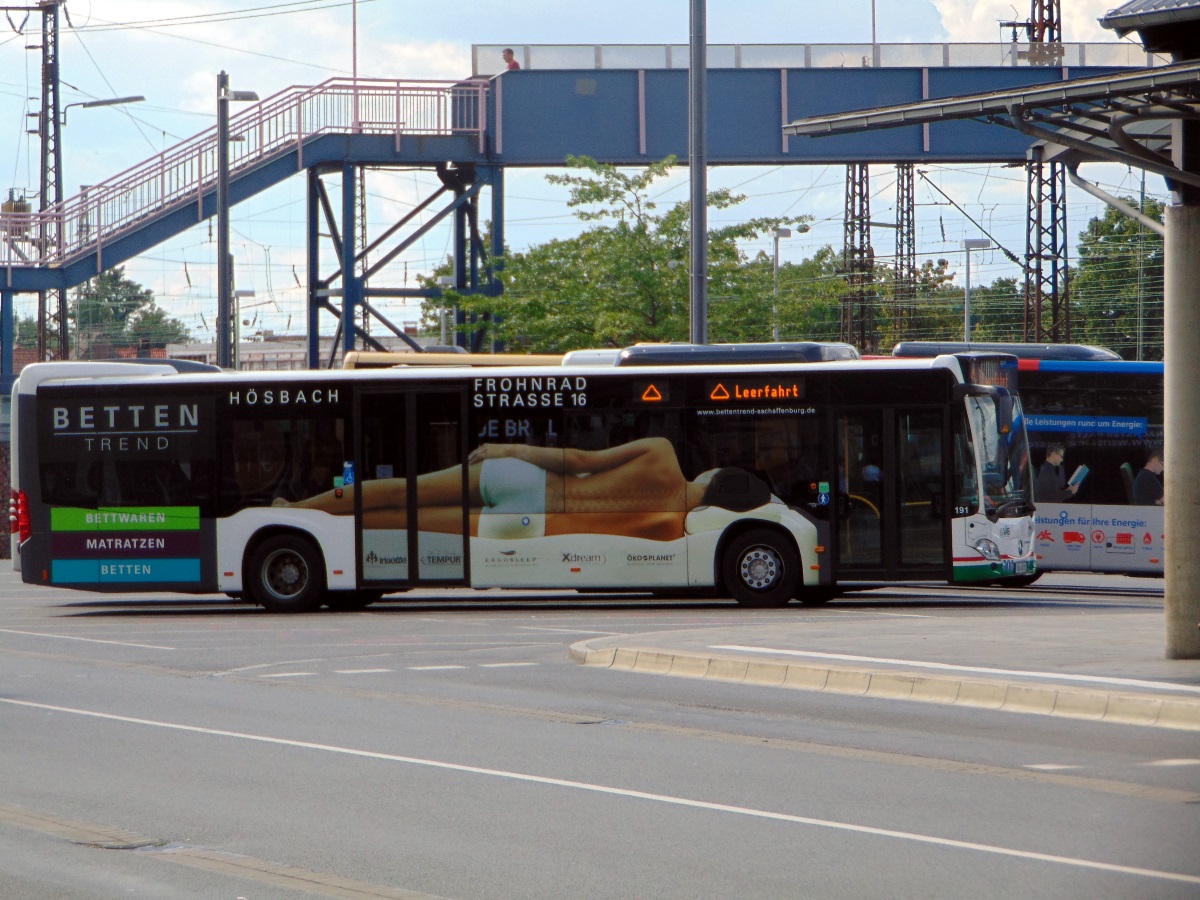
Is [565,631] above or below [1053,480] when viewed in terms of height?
below

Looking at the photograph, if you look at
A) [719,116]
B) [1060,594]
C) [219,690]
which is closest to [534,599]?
[1060,594]

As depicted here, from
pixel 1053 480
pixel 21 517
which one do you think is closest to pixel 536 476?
pixel 21 517

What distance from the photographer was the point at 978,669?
12.5 m

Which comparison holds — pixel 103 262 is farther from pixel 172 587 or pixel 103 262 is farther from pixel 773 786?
pixel 773 786

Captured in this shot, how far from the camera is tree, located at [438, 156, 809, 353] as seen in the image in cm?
3203

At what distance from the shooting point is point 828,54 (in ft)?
105

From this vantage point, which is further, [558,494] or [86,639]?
[558,494]

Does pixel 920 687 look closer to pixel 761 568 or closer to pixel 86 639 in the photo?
pixel 761 568

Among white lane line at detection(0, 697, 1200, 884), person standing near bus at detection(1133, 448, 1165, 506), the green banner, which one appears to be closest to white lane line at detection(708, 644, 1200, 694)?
white lane line at detection(0, 697, 1200, 884)

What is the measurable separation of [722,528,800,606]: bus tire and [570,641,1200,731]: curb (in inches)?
202

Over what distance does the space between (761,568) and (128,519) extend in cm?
794

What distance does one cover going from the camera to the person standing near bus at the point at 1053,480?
2300 centimetres

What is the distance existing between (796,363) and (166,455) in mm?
7995

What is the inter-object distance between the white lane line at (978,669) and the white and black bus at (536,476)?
5336 millimetres
